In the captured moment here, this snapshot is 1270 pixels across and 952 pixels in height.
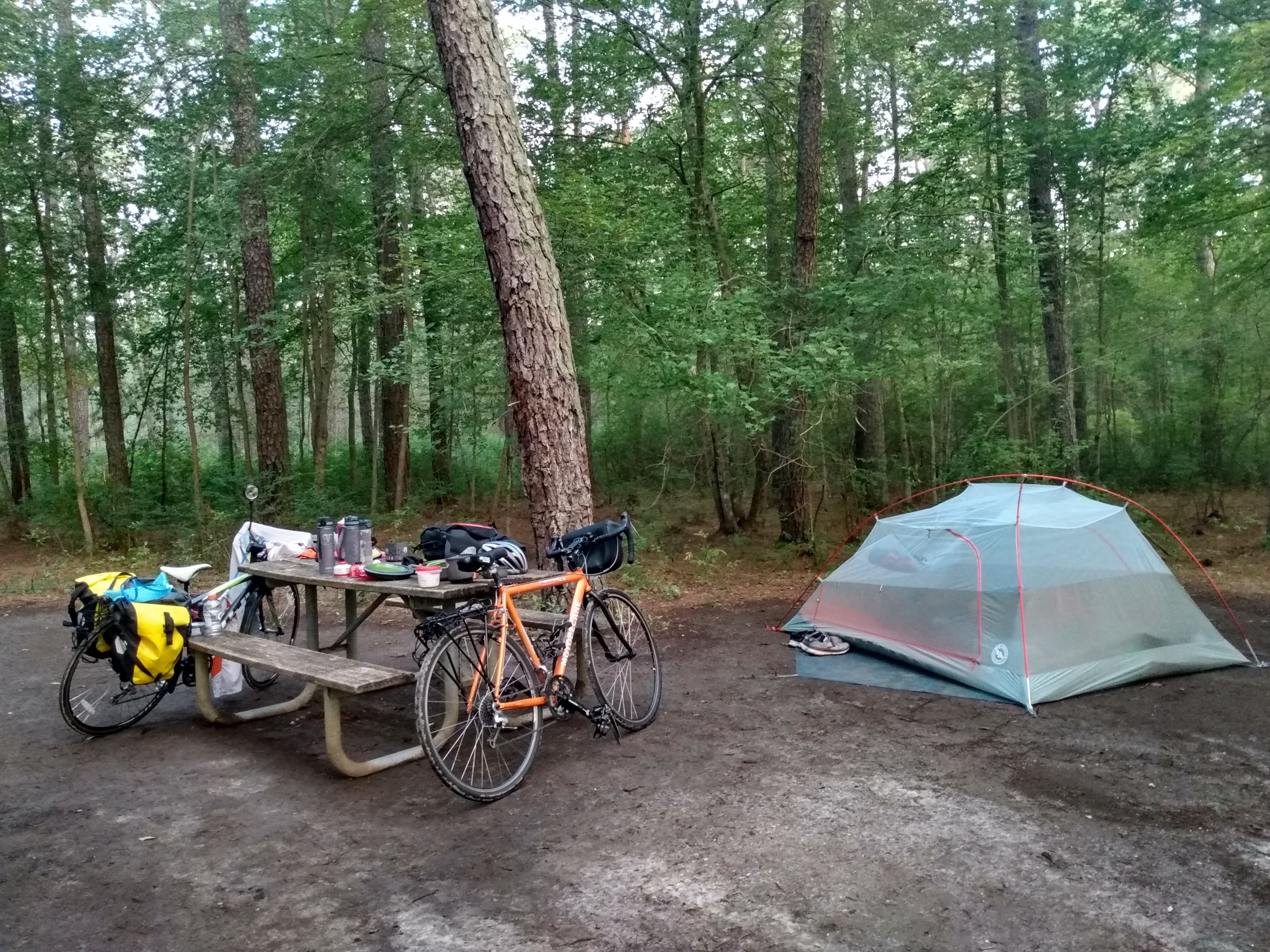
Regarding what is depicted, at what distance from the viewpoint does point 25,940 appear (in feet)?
8.41

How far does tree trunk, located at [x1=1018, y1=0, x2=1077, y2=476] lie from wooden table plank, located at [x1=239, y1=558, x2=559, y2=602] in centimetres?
826

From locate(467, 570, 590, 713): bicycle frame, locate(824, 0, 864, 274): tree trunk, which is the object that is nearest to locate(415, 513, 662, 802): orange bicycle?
locate(467, 570, 590, 713): bicycle frame

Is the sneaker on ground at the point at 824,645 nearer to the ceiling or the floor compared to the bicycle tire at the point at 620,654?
nearer to the floor

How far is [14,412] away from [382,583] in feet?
41.4

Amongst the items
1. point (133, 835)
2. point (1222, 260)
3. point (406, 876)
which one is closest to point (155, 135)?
point (133, 835)

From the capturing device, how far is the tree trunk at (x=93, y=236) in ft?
32.8

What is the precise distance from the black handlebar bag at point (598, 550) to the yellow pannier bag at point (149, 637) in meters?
2.07

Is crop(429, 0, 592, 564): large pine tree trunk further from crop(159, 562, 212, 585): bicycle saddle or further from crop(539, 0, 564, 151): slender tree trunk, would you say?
crop(539, 0, 564, 151): slender tree trunk

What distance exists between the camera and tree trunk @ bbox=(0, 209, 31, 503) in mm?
12836

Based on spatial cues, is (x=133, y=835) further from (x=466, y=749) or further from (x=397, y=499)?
(x=397, y=499)

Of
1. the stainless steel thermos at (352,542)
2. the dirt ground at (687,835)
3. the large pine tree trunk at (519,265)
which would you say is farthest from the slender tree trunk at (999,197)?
the stainless steel thermos at (352,542)

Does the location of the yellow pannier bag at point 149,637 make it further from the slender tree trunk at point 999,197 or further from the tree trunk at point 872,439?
the slender tree trunk at point 999,197

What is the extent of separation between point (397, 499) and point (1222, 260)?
12532 mm

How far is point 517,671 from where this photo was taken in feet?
12.8
